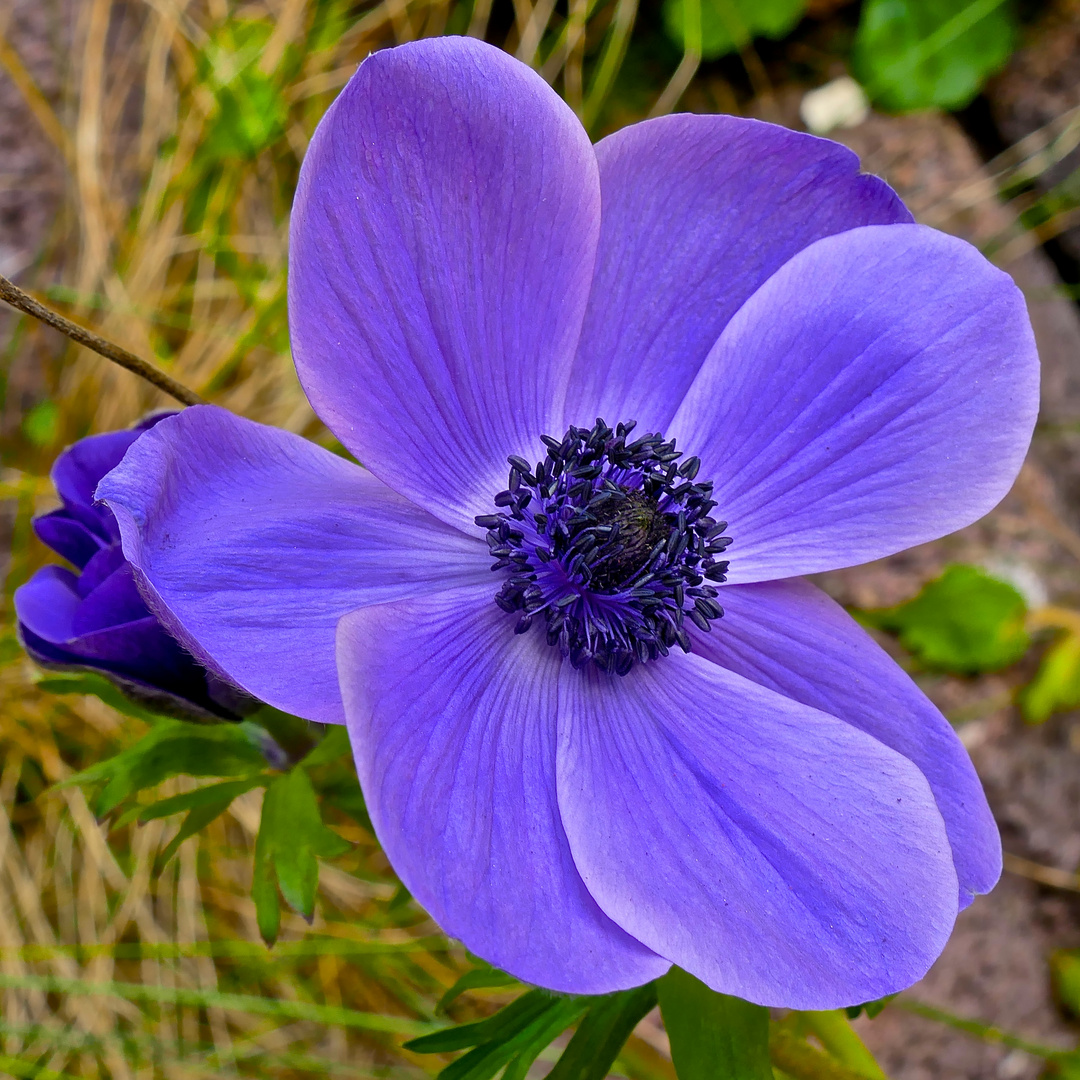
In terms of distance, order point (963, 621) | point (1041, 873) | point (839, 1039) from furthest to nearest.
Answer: point (1041, 873) → point (963, 621) → point (839, 1039)

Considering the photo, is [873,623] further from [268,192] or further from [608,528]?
[268,192]

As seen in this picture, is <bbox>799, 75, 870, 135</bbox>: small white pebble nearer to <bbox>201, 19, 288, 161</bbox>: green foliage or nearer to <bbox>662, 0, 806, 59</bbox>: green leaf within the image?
<bbox>662, 0, 806, 59</bbox>: green leaf

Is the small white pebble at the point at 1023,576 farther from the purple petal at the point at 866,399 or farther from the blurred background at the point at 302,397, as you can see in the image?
the purple petal at the point at 866,399

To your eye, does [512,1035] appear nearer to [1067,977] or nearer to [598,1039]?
[598,1039]

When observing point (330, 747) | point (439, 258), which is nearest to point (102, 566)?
point (330, 747)

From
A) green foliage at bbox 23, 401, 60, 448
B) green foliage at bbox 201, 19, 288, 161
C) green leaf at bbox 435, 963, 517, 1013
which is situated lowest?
green leaf at bbox 435, 963, 517, 1013

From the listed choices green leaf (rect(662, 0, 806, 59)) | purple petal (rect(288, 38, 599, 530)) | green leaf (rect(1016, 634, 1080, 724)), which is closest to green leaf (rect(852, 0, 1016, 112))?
green leaf (rect(662, 0, 806, 59))

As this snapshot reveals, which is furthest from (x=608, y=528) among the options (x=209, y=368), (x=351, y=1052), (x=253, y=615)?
(x=351, y=1052)
